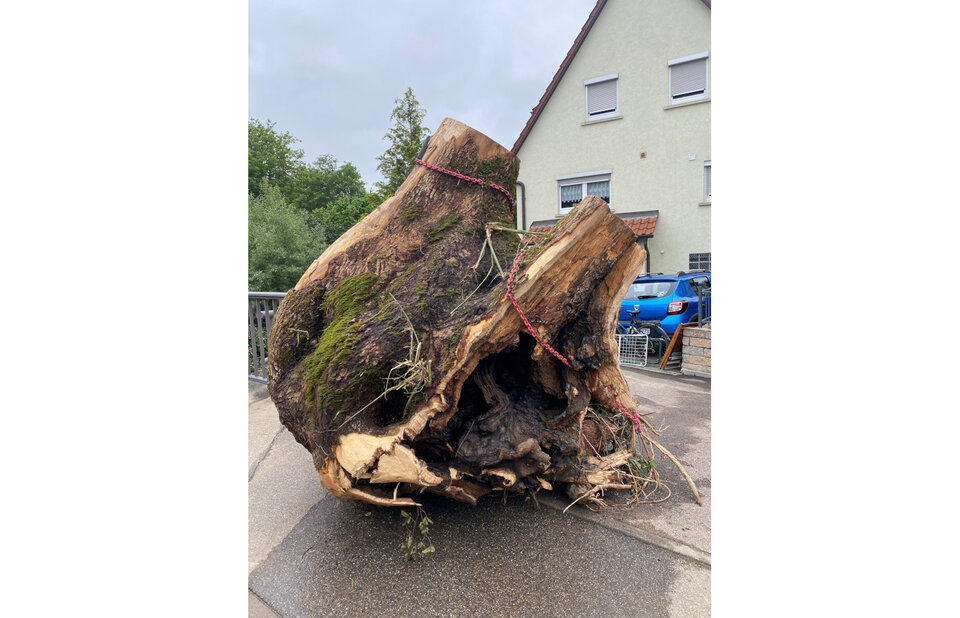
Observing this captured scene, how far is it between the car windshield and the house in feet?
6.11

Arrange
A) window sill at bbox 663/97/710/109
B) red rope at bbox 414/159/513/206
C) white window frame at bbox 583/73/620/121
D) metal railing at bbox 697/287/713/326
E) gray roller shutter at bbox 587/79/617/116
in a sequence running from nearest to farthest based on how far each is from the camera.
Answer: red rope at bbox 414/159/513/206, metal railing at bbox 697/287/713/326, window sill at bbox 663/97/710/109, white window frame at bbox 583/73/620/121, gray roller shutter at bbox 587/79/617/116

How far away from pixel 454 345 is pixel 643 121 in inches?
409

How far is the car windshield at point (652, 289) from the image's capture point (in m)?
7.09

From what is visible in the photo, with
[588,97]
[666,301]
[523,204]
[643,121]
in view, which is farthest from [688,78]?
[666,301]

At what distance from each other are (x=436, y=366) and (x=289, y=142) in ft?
96.8

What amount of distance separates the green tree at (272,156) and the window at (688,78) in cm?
2116

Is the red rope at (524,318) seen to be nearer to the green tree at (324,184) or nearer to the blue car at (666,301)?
the blue car at (666,301)

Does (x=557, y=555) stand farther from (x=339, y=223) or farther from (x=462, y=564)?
(x=339, y=223)

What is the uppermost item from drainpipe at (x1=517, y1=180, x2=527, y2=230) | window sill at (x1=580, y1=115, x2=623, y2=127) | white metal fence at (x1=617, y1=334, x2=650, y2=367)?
window sill at (x1=580, y1=115, x2=623, y2=127)

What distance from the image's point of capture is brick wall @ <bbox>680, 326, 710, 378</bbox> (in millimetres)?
5503

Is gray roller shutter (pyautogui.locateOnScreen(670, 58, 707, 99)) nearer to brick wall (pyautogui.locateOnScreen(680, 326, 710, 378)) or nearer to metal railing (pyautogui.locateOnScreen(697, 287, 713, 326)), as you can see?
metal railing (pyautogui.locateOnScreen(697, 287, 713, 326))

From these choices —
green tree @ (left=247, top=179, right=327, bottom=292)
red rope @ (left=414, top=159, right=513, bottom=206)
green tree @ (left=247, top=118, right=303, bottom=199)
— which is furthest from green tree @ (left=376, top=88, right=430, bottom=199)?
green tree @ (left=247, top=118, right=303, bottom=199)

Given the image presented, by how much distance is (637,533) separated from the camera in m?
2.04

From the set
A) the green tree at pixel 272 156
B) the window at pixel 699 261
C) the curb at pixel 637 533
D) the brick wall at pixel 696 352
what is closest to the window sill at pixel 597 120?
the window at pixel 699 261
